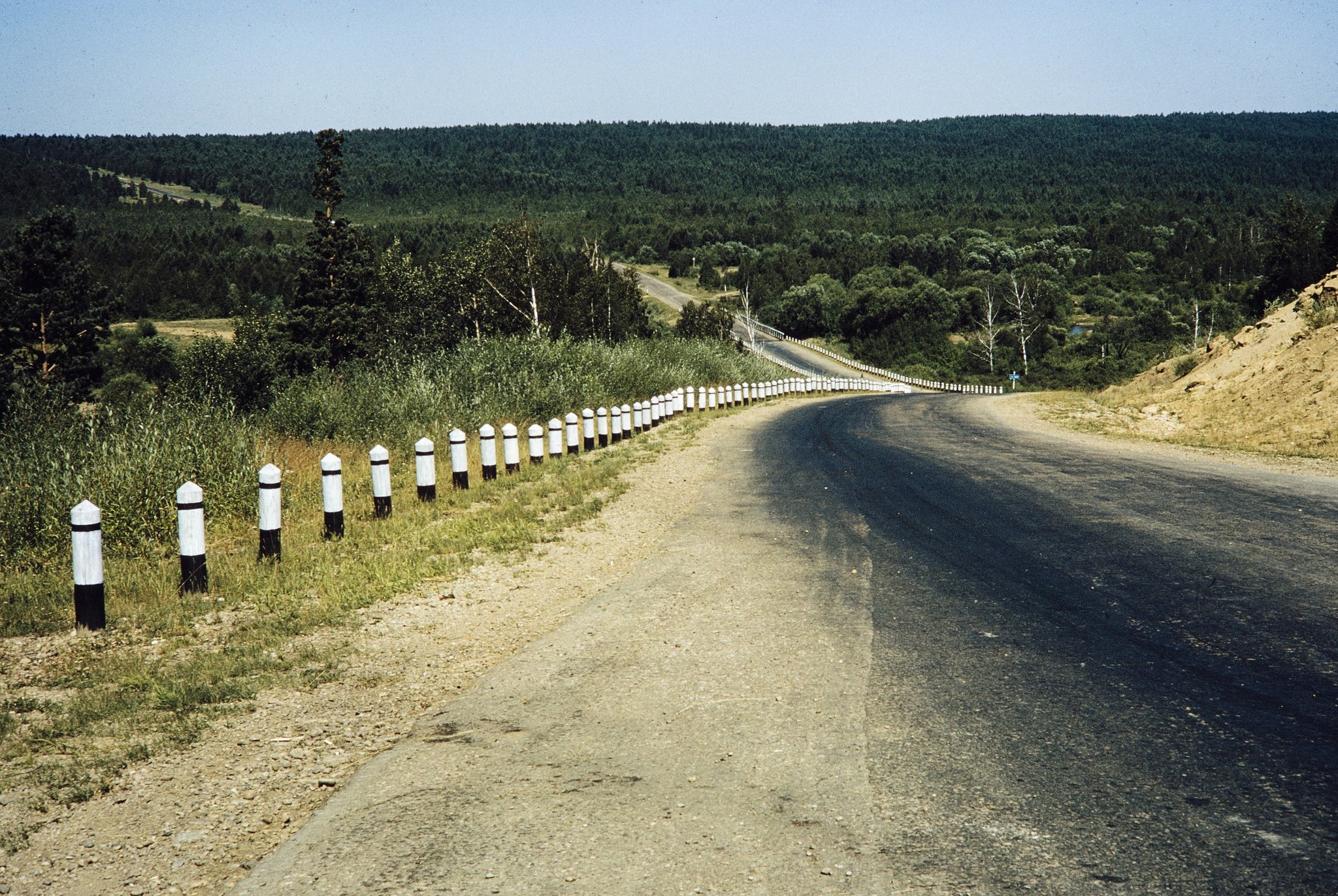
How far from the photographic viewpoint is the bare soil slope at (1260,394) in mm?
17406

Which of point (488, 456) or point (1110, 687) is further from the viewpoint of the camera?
point (488, 456)

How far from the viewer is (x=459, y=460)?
1372 cm

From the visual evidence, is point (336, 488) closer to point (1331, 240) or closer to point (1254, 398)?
point (1254, 398)

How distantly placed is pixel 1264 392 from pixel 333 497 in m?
18.3

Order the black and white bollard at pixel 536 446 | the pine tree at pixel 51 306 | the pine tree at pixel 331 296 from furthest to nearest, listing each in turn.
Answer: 1. the pine tree at pixel 51 306
2. the pine tree at pixel 331 296
3. the black and white bollard at pixel 536 446

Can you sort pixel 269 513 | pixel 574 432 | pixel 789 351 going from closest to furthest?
pixel 269 513 → pixel 574 432 → pixel 789 351

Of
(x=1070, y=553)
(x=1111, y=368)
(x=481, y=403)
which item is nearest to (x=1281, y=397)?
(x=1070, y=553)

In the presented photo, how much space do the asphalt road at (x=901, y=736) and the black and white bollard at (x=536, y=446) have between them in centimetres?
820

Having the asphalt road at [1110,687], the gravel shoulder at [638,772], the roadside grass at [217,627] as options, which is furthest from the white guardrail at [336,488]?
the asphalt road at [1110,687]

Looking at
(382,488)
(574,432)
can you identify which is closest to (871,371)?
(574,432)

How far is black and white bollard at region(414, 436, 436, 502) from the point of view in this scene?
1239cm

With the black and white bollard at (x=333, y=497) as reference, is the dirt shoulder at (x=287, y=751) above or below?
below

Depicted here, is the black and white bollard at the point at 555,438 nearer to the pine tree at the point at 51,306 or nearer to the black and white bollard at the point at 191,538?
the black and white bollard at the point at 191,538

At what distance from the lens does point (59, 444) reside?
12.2m
